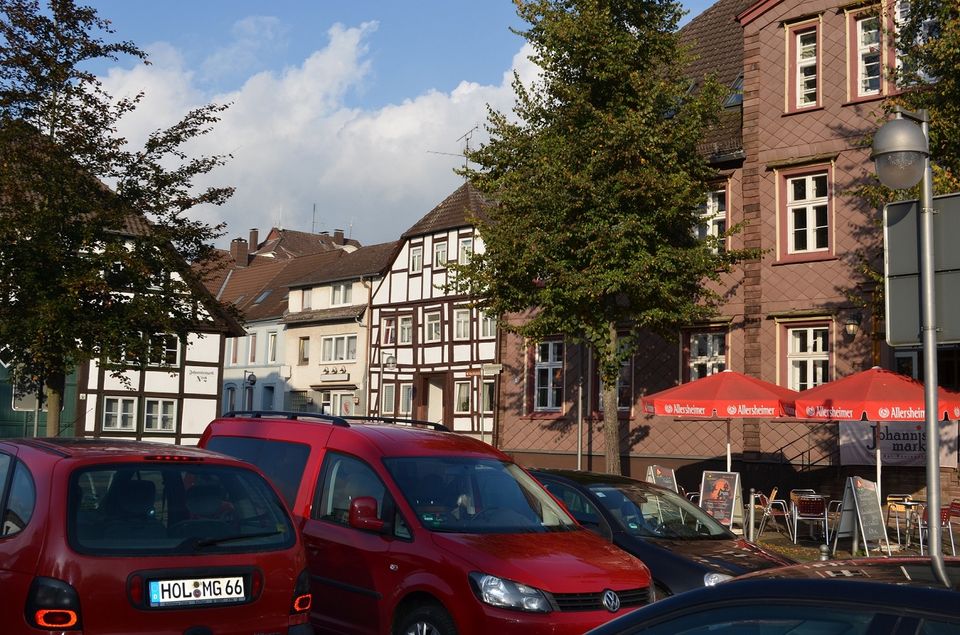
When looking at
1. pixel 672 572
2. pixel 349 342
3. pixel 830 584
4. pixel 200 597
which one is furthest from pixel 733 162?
pixel 349 342

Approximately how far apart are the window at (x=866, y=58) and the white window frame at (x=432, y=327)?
25.8 metres

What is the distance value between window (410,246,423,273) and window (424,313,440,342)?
234 cm

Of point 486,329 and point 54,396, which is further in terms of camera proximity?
point 486,329

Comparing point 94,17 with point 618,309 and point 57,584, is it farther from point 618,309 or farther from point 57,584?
point 57,584

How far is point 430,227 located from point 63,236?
29445 mm

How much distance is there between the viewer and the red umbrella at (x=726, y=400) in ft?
63.7

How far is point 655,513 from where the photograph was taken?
11867mm

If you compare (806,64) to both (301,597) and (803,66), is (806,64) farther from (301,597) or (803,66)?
(301,597)

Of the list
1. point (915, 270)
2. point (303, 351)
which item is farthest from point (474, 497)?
point (303, 351)

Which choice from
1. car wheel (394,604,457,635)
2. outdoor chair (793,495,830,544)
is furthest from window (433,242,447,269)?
car wheel (394,604,457,635)

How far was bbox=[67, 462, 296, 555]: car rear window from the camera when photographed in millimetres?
6262

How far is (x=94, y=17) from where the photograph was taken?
21.6m

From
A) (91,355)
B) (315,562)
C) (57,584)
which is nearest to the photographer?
(57,584)

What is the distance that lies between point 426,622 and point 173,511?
213 cm
